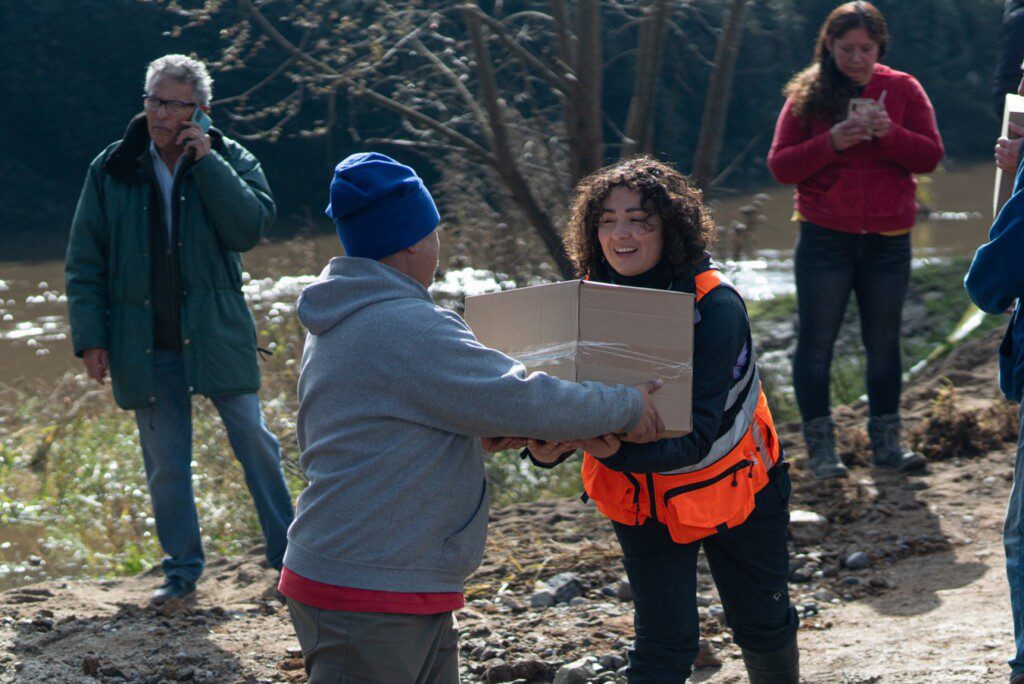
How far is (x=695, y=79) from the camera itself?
13188 millimetres

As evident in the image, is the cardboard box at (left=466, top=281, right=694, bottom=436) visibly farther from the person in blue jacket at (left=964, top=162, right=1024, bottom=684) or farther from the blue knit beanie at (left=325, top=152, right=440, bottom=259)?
the person in blue jacket at (left=964, top=162, right=1024, bottom=684)

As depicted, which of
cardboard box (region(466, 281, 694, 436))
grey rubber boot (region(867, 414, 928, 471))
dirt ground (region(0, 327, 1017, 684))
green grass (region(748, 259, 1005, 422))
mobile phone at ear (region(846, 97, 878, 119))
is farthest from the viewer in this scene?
green grass (region(748, 259, 1005, 422))

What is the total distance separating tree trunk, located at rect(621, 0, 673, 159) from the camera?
239 inches

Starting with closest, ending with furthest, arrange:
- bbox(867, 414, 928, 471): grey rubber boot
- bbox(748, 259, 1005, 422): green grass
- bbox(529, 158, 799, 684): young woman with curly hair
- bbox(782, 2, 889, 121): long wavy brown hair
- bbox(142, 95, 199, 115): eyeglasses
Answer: bbox(529, 158, 799, 684): young woman with curly hair, bbox(142, 95, 199, 115): eyeglasses, bbox(782, 2, 889, 121): long wavy brown hair, bbox(867, 414, 928, 471): grey rubber boot, bbox(748, 259, 1005, 422): green grass

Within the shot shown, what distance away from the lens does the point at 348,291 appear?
8.43ft

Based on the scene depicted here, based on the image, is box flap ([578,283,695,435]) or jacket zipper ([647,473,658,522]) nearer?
box flap ([578,283,695,435])

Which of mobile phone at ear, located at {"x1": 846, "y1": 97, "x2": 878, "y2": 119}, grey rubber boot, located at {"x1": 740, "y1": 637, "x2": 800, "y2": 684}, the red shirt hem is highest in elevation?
mobile phone at ear, located at {"x1": 846, "y1": 97, "x2": 878, "y2": 119}

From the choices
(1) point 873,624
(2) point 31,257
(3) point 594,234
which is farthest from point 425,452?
(2) point 31,257

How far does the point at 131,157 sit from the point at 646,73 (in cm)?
272

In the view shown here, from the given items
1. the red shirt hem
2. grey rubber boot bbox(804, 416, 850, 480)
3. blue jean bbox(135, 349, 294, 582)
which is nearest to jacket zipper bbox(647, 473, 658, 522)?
the red shirt hem

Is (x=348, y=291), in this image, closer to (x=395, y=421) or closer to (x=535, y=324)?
(x=395, y=421)

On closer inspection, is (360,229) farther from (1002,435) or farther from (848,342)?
(848,342)

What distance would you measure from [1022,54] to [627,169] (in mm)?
2417

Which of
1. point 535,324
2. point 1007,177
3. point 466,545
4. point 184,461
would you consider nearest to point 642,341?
point 535,324
